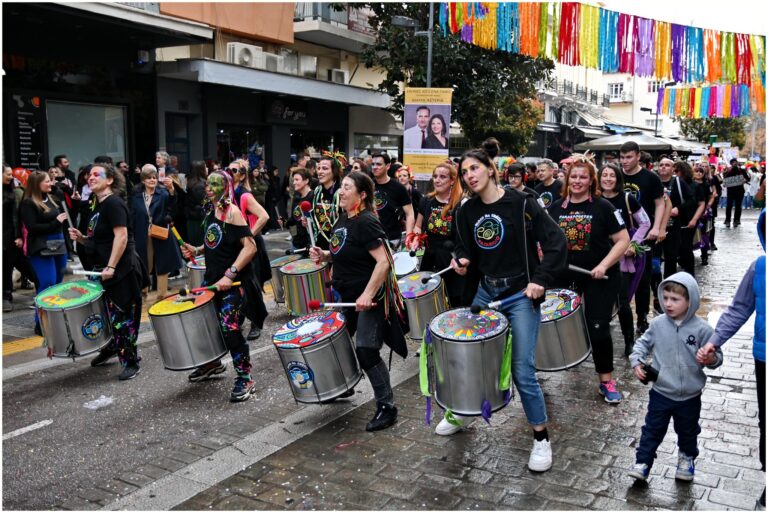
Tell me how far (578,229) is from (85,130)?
13.7m

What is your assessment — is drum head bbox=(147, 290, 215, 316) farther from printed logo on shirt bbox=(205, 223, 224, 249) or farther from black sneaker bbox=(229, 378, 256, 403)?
black sneaker bbox=(229, 378, 256, 403)

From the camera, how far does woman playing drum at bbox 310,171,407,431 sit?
4984mm

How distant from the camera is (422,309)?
6332 millimetres

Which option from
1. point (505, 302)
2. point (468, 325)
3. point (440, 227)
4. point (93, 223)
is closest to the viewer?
point (468, 325)

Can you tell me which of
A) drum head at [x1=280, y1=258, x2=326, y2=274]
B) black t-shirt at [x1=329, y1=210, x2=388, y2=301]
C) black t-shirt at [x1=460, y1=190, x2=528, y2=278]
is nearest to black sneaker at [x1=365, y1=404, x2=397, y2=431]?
black t-shirt at [x1=329, y1=210, x2=388, y2=301]

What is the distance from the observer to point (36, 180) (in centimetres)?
850

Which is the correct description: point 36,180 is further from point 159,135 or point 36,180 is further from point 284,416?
point 159,135

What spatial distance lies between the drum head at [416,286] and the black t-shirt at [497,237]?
182cm

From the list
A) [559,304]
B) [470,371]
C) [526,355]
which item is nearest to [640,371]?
[526,355]

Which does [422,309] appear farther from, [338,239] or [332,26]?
[332,26]

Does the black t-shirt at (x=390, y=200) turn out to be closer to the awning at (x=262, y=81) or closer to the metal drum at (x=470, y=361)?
the metal drum at (x=470, y=361)

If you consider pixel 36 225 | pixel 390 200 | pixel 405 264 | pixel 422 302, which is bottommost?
pixel 422 302

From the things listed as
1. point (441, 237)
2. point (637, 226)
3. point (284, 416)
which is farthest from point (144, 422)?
point (637, 226)

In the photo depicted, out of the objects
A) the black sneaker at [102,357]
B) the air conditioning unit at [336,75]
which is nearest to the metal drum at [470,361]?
the black sneaker at [102,357]
